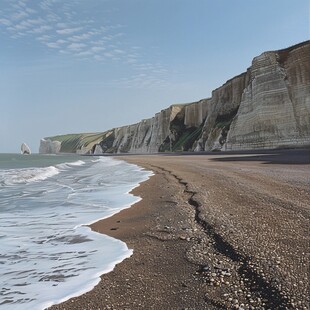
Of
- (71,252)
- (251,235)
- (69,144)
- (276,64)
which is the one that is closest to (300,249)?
(251,235)

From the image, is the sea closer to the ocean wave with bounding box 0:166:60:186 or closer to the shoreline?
the shoreline

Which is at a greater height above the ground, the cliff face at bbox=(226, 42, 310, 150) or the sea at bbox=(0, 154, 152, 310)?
the cliff face at bbox=(226, 42, 310, 150)

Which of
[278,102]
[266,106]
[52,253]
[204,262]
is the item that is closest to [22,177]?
[52,253]

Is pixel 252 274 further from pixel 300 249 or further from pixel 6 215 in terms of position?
pixel 6 215

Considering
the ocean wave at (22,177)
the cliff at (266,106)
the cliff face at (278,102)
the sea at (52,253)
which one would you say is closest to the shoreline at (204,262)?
the sea at (52,253)

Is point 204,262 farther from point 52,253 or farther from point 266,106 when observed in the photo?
point 266,106

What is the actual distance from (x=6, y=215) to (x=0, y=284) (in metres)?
4.35

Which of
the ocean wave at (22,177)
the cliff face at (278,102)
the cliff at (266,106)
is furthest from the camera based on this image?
the cliff at (266,106)

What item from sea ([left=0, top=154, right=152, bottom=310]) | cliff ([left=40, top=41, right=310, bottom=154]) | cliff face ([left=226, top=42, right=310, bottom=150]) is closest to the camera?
sea ([left=0, top=154, right=152, bottom=310])

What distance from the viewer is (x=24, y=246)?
192 inches

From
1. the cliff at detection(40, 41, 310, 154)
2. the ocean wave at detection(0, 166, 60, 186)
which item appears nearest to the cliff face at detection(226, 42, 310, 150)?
the cliff at detection(40, 41, 310, 154)

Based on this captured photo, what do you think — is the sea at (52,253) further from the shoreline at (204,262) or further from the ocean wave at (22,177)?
the ocean wave at (22,177)

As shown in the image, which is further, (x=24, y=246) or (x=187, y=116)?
(x=187, y=116)

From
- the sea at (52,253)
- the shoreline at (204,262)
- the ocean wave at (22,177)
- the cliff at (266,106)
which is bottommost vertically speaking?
the ocean wave at (22,177)
